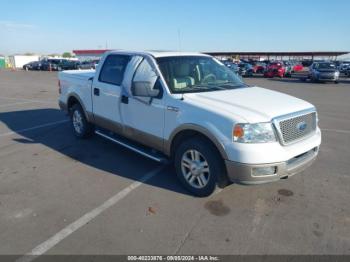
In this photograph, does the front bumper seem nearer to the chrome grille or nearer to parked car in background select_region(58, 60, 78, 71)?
the chrome grille

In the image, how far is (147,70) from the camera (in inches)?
185

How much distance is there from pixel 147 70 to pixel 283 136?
88.8 inches

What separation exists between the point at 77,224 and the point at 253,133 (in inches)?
90.1

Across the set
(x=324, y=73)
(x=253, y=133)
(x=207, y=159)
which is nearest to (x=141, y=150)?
(x=207, y=159)

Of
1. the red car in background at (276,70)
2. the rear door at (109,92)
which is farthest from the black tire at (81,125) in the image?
the red car in background at (276,70)

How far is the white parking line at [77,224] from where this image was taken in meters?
3.02

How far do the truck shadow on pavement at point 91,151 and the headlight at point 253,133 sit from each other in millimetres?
1264

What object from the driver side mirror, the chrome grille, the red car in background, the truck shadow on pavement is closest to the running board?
the truck shadow on pavement

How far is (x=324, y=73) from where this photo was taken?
2386 cm

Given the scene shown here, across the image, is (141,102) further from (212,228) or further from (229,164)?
(212,228)

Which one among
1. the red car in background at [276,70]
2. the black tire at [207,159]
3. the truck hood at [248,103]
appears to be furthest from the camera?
the red car in background at [276,70]

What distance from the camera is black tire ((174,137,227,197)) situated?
3.83 m

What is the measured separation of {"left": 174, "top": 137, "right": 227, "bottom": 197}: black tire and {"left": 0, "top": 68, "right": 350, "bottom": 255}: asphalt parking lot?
0.14 m

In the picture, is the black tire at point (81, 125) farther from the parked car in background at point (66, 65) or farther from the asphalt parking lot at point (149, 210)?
the parked car in background at point (66, 65)
